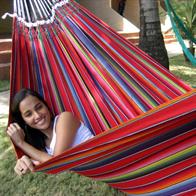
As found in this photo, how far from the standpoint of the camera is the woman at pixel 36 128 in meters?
1.57

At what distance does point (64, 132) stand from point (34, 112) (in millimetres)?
175

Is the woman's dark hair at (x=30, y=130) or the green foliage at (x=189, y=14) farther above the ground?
the woman's dark hair at (x=30, y=130)

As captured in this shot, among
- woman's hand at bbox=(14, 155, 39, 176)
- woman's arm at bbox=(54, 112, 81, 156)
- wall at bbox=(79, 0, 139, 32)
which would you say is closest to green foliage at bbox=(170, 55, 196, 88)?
wall at bbox=(79, 0, 139, 32)

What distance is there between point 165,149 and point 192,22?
5.76m

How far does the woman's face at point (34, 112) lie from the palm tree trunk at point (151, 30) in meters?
2.17

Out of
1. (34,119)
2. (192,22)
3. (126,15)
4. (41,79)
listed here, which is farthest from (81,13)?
(126,15)

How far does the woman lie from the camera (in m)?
1.57

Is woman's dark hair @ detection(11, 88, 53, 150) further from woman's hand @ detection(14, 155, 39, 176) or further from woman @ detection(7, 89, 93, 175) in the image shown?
woman's hand @ detection(14, 155, 39, 176)

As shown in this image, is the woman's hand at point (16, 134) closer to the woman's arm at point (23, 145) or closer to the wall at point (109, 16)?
the woman's arm at point (23, 145)

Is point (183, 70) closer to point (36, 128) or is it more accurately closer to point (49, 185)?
point (49, 185)

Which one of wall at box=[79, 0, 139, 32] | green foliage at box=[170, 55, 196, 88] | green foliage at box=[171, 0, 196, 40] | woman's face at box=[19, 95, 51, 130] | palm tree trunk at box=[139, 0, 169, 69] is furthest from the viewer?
wall at box=[79, 0, 139, 32]

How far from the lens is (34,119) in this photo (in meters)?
1.63

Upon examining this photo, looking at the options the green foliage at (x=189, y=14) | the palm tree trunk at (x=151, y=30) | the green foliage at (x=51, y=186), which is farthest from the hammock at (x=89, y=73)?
the green foliage at (x=189, y=14)

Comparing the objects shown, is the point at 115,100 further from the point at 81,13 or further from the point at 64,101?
the point at 81,13
